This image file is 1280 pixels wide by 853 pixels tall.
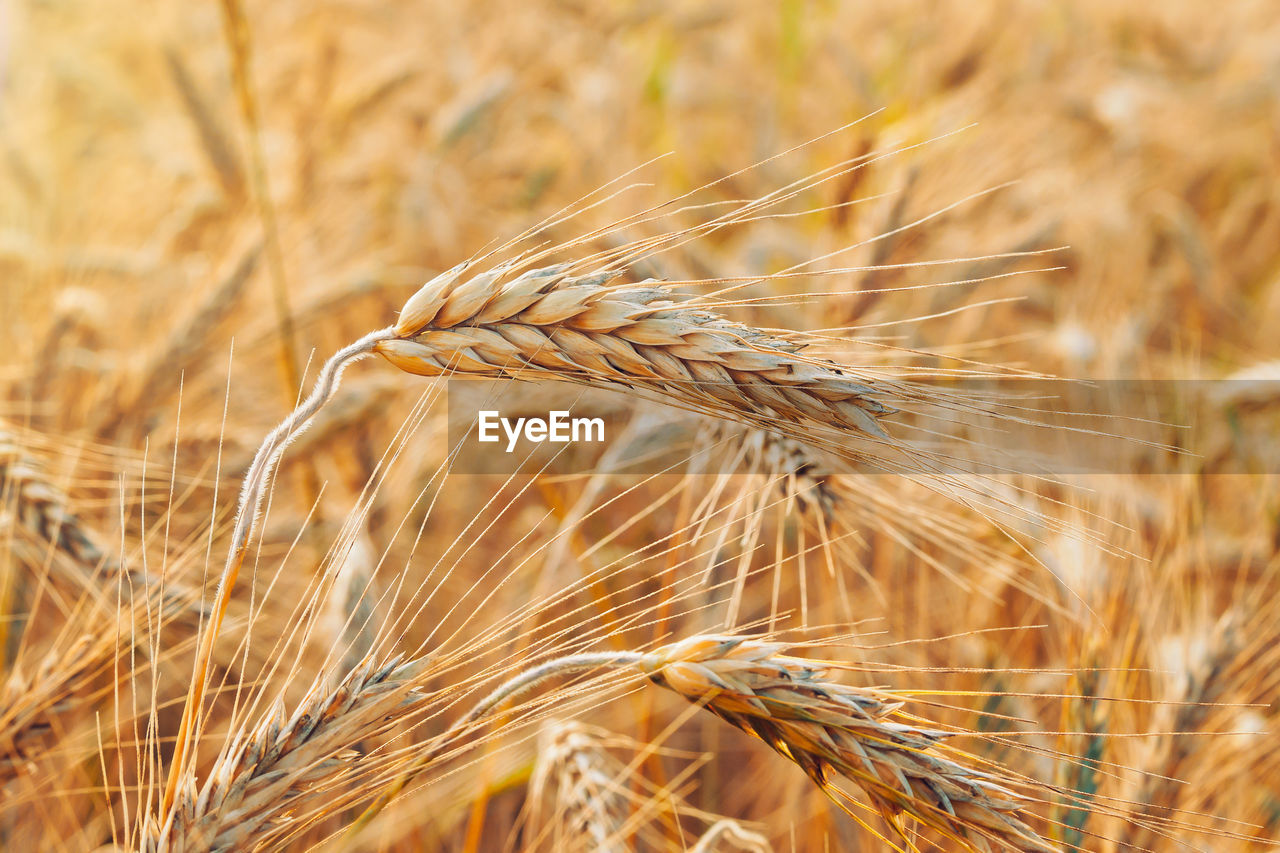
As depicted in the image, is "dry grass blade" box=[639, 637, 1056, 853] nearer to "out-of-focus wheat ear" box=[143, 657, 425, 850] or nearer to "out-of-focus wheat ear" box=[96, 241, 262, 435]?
"out-of-focus wheat ear" box=[143, 657, 425, 850]

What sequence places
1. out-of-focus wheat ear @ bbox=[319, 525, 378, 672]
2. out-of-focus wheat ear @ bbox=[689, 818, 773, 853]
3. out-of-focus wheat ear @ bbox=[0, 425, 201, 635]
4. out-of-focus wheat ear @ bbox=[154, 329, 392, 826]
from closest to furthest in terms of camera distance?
1. out-of-focus wheat ear @ bbox=[154, 329, 392, 826]
2. out-of-focus wheat ear @ bbox=[689, 818, 773, 853]
3. out-of-focus wheat ear @ bbox=[0, 425, 201, 635]
4. out-of-focus wheat ear @ bbox=[319, 525, 378, 672]

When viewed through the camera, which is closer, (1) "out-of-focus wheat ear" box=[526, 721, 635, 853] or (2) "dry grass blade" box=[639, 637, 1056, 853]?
(2) "dry grass blade" box=[639, 637, 1056, 853]

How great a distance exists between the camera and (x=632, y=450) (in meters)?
1.46

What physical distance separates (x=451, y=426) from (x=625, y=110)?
2.13 meters

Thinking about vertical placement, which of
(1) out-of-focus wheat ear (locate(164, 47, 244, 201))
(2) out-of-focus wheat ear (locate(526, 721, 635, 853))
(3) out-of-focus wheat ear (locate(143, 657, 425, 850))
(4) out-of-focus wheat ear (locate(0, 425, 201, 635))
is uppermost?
(1) out-of-focus wheat ear (locate(164, 47, 244, 201))

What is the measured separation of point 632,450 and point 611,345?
0.72 m

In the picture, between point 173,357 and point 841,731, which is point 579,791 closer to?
point 841,731

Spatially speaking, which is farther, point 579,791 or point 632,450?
point 632,450

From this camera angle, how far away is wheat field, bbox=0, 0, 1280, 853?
74cm

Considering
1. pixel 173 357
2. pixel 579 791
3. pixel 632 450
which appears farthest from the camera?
pixel 173 357

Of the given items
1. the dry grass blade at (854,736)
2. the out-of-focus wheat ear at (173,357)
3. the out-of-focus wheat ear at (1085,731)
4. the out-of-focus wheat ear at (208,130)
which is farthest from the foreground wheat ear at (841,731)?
the out-of-focus wheat ear at (208,130)

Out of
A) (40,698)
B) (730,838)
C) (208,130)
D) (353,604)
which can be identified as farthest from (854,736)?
(208,130)

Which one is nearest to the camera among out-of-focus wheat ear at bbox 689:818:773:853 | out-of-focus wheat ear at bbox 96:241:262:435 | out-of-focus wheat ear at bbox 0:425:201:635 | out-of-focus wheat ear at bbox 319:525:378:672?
out-of-focus wheat ear at bbox 689:818:773:853

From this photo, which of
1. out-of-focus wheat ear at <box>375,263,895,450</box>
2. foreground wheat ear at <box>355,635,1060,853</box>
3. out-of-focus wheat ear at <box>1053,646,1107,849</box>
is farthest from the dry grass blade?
out-of-focus wheat ear at <box>1053,646,1107,849</box>
